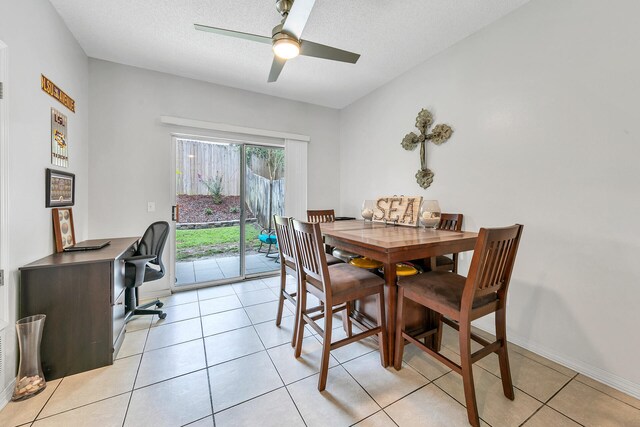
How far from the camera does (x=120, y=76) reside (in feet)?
9.44

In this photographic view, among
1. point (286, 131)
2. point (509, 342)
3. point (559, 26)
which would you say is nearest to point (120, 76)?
point (286, 131)

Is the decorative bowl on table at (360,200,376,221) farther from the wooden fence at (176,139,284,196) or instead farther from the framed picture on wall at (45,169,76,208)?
the framed picture on wall at (45,169,76,208)

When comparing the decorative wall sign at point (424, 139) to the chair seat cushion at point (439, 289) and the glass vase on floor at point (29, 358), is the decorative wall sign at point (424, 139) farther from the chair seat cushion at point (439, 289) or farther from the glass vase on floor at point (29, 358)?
the glass vase on floor at point (29, 358)

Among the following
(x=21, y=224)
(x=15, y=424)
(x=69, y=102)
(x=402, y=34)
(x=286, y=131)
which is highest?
(x=402, y=34)

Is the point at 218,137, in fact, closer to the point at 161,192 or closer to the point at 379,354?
the point at 161,192

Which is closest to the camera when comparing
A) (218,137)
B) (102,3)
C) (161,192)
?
(102,3)

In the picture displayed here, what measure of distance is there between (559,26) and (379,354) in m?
2.83

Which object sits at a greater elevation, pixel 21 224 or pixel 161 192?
pixel 161 192

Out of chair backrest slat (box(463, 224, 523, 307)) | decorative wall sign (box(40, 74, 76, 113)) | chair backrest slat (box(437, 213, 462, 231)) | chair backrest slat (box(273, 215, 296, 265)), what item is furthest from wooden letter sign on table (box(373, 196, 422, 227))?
decorative wall sign (box(40, 74, 76, 113))

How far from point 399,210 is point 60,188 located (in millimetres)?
2971

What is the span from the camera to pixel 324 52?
6.56ft

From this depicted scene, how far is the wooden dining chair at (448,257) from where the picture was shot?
2194 millimetres

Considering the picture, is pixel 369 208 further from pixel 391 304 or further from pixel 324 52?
pixel 324 52

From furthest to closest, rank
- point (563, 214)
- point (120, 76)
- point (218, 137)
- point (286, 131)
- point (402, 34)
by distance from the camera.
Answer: point (286, 131)
point (218, 137)
point (120, 76)
point (402, 34)
point (563, 214)
